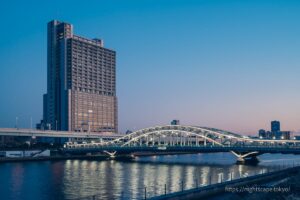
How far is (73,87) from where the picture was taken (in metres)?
190

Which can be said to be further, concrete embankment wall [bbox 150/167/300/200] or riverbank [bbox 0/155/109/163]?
riverbank [bbox 0/155/109/163]

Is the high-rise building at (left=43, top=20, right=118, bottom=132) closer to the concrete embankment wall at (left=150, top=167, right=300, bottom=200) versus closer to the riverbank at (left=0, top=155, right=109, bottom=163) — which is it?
the riverbank at (left=0, top=155, right=109, bottom=163)

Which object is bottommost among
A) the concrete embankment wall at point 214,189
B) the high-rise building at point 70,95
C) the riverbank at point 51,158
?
the riverbank at point 51,158

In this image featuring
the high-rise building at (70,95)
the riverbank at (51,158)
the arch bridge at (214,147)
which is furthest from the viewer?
the high-rise building at (70,95)

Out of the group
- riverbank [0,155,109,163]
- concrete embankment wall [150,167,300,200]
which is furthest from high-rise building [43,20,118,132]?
concrete embankment wall [150,167,300,200]

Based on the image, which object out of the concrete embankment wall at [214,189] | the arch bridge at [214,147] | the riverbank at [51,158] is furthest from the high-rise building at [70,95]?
the concrete embankment wall at [214,189]

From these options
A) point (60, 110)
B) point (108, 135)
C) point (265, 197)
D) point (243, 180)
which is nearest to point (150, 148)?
point (108, 135)

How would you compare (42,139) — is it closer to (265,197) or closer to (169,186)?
(169,186)

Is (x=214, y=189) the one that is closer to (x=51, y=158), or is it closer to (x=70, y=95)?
(x=51, y=158)

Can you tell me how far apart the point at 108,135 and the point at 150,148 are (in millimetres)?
54245

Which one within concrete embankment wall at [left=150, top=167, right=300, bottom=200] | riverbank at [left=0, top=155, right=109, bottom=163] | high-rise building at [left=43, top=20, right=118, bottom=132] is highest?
high-rise building at [left=43, top=20, right=118, bottom=132]

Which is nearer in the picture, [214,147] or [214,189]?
[214,189]

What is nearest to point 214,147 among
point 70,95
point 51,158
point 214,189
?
point 51,158

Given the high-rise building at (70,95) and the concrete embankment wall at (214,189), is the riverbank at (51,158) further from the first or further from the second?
the concrete embankment wall at (214,189)
